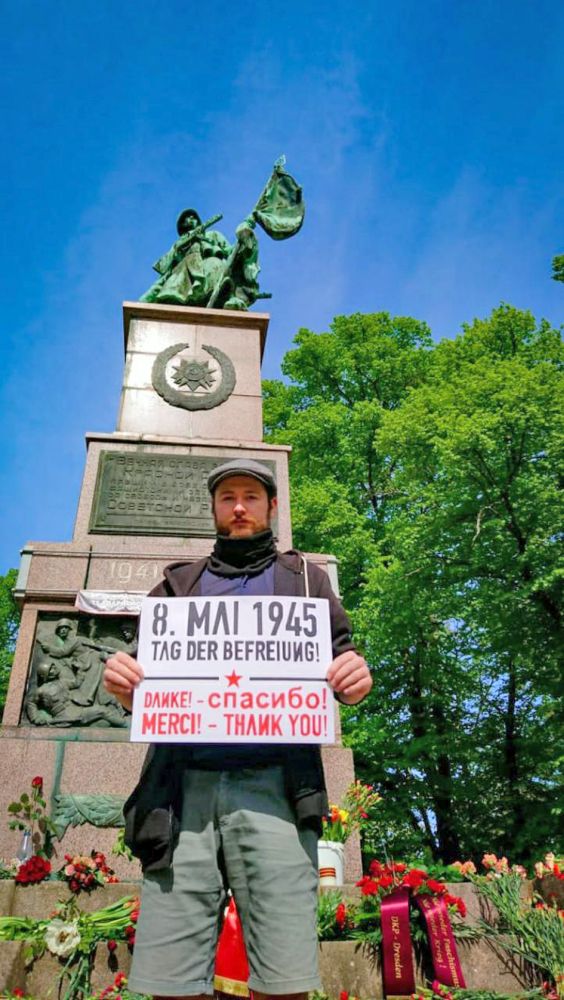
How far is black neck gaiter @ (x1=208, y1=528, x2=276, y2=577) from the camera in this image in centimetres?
263

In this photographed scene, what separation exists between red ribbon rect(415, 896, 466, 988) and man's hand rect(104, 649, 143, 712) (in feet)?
8.03

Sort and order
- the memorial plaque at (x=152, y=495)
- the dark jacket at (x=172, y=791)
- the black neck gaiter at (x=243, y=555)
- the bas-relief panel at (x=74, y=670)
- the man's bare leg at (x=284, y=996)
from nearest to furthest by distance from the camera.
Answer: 1. the man's bare leg at (x=284, y=996)
2. the dark jacket at (x=172, y=791)
3. the black neck gaiter at (x=243, y=555)
4. the bas-relief panel at (x=74, y=670)
5. the memorial plaque at (x=152, y=495)

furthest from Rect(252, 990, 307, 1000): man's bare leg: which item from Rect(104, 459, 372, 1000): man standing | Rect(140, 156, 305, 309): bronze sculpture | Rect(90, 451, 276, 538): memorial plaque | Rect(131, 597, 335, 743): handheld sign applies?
Rect(140, 156, 305, 309): bronze sculpture

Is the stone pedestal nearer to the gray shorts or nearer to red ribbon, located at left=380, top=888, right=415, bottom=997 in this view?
red ribbon, located at left=380, top=888, right=415, bottom=997

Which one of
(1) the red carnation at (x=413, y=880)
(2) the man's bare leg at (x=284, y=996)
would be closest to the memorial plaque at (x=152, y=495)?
(1) the red carnation at (x=413, y=880)

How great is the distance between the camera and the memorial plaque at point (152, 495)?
280 inches

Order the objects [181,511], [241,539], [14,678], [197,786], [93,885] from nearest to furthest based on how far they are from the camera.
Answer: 1. [197,786]
2. [241,539]
3. [93,885]
4. [14,678]
5. [181,511]

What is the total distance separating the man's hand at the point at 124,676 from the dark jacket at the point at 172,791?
0.68ft

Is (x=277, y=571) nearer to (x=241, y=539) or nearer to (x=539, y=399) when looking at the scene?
(x=241, y=539)

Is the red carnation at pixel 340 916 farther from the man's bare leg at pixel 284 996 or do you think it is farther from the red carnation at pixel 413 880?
the man's bare leg at pixel 284 996

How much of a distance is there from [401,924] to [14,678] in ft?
12.4

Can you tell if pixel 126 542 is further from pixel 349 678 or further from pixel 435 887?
pixel 349 678

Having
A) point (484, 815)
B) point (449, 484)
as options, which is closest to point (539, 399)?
point (449, 484)

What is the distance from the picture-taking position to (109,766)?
222 inches
